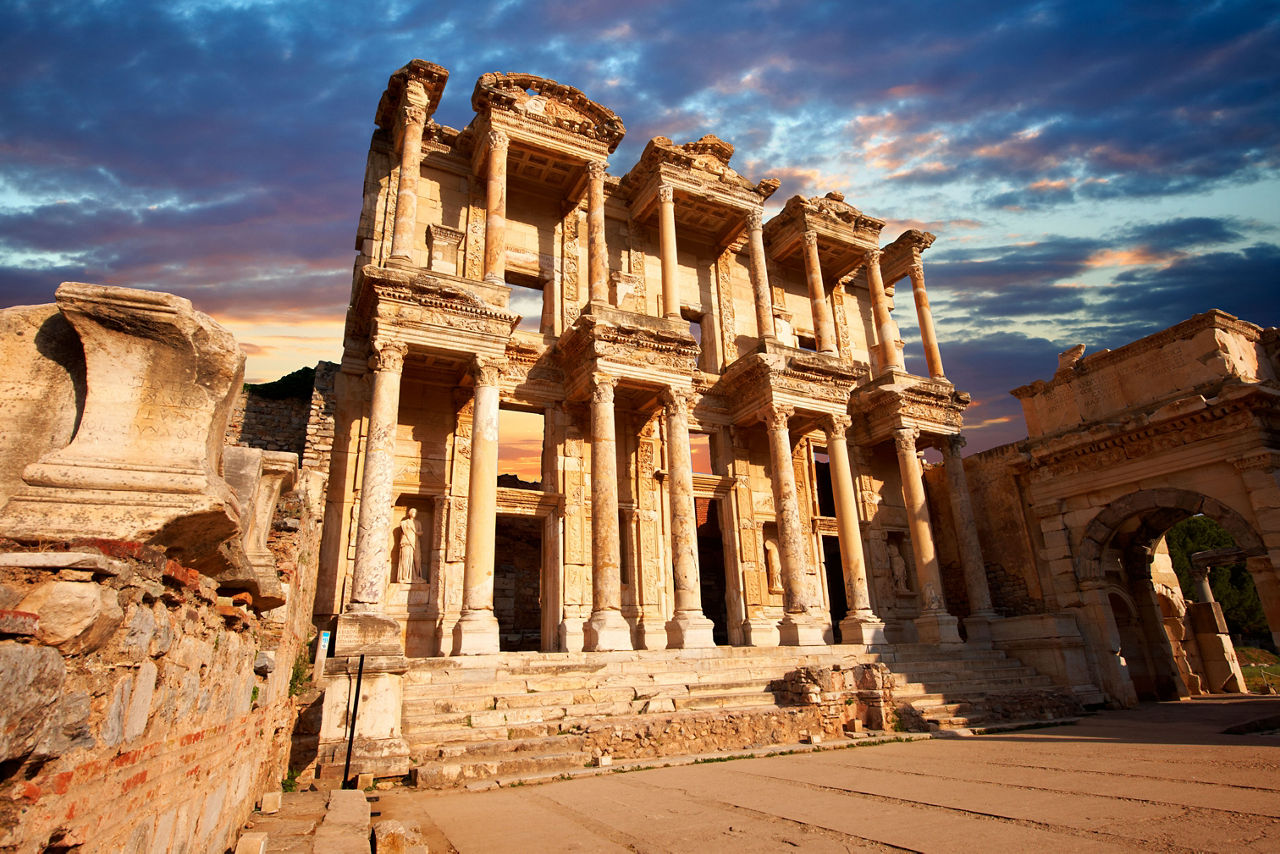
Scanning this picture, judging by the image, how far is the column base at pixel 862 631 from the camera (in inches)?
672

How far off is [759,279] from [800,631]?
957 centimetres

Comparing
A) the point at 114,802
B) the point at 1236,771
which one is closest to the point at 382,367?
the point at 114,802

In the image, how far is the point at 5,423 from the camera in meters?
3.11

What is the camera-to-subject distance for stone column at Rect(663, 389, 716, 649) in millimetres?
15203

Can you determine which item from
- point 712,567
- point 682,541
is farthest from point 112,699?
point 712,567

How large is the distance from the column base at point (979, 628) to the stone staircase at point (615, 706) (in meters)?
2.87

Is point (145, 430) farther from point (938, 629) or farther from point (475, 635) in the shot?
point (938, 629)

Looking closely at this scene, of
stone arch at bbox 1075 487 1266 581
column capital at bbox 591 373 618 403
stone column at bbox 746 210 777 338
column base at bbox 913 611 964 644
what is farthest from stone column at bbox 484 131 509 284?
stone arch at bbox 1075 487 1266 581

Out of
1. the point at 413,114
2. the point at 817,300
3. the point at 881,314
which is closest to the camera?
the point at 413,114

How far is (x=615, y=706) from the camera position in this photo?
1120cm

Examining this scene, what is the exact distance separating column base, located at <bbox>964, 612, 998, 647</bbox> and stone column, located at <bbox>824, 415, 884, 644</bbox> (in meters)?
2.50

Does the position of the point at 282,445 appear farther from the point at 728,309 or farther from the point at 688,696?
the point at 728,309

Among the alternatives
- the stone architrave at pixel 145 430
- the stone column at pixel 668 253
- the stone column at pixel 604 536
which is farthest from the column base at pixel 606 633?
the stone architrave at pixel 145 430

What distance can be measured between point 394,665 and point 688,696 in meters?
4.78
